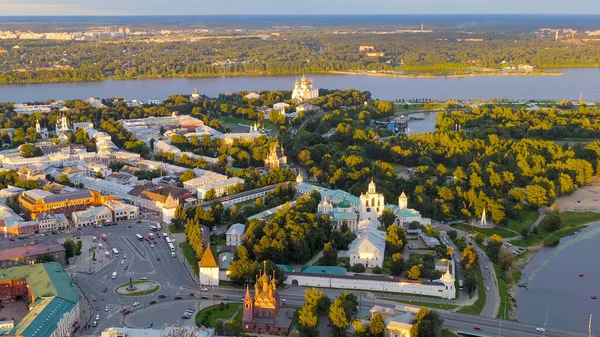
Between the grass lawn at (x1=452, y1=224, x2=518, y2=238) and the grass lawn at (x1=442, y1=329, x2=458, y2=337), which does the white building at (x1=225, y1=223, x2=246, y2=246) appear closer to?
the grass lawn at (x1=452, y1=224, x2=518, y2=238)

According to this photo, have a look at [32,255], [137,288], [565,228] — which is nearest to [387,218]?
[565,228]

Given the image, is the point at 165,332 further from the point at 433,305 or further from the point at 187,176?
the point at 187,176

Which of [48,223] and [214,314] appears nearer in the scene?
[214,314]

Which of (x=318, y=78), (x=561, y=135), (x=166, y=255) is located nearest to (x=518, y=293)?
(x=166, y=255)

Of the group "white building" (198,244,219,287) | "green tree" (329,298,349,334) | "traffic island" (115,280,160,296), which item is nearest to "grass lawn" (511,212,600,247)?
"green tree" (329,298,349,334)

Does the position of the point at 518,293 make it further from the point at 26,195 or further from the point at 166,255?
the point at 26,195

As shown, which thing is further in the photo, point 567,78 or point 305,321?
point 567,78
